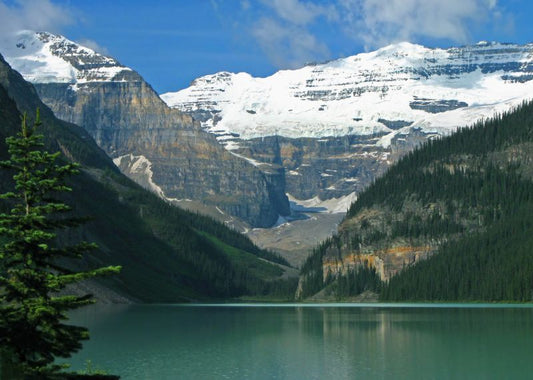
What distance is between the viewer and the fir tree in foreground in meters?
49.3

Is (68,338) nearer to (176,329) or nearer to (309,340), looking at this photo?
(309,340)

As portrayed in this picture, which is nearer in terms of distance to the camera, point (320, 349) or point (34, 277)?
point (34, 277)

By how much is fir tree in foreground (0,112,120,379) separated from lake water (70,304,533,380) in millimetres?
42727

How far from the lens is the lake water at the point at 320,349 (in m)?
97.1

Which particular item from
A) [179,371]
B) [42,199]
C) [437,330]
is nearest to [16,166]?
[42,199]

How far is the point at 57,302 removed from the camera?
50562mm

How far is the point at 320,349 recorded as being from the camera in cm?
12406

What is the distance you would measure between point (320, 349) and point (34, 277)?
3048 inches

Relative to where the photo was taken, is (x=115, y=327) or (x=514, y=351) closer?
(x=514, y=351)

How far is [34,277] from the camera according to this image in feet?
166

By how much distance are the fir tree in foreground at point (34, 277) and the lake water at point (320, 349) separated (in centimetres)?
4273

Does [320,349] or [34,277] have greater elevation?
[34,277]

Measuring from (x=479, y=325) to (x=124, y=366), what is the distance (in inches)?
2951

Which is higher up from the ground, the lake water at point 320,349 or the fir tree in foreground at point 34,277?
the fir tree in foreground at point 34,277
